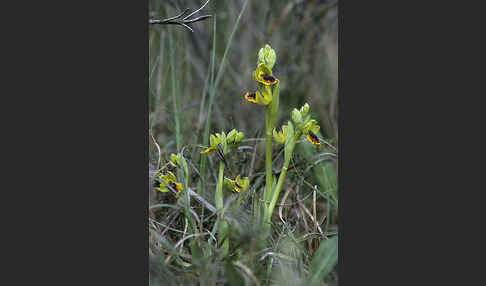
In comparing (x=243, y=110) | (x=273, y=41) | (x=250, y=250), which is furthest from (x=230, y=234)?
(x=273, y=41)

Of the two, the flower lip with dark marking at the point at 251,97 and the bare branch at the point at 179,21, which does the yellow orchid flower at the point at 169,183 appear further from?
the bare branch at the point at 179,21

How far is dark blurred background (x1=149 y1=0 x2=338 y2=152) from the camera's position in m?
2.32

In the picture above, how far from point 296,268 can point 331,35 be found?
69.4 inches

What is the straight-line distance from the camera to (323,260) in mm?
1780

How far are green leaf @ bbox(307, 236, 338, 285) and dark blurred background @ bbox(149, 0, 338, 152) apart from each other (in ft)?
2.19

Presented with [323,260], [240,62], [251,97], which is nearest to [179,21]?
[251,97]

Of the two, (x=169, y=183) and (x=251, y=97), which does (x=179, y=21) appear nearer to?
(x=251, y=97)

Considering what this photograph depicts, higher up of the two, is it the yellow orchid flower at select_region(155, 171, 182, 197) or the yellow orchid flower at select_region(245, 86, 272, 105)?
the yellow orchid flower at select_region(245, 86, 272, 105)

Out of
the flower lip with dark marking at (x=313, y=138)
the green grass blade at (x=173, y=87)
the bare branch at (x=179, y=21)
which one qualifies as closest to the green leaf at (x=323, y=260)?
the flower lip with dark marking at (x=313, y=138)

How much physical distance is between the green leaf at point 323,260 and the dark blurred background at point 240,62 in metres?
0.67

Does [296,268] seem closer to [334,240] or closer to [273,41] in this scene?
[334,240]

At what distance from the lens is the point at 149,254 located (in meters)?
1.80

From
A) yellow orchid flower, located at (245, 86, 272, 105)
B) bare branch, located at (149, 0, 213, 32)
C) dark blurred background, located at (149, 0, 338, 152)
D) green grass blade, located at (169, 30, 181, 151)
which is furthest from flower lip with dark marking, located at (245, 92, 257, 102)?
green grass blade, located at (169, 30, 181, 151)

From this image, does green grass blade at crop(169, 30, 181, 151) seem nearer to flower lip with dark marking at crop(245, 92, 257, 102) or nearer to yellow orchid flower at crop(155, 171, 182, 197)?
yellow orchid flower at crop(155, 171, 182, 197)
